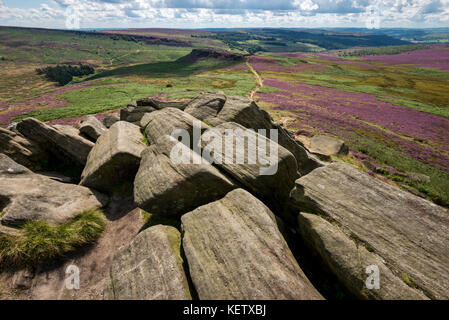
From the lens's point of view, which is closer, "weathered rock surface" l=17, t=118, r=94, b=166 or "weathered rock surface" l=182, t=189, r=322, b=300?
"weathered rock surface" l=182, t=189, r=322, b=300

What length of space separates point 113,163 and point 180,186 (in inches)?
263

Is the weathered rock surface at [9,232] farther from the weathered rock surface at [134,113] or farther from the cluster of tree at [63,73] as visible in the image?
the cluster of tree at [63,73]

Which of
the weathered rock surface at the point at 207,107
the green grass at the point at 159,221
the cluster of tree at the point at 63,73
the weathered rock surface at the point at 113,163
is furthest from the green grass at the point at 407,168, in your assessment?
the cluster of tree at the point at 63,73

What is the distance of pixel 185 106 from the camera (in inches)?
977

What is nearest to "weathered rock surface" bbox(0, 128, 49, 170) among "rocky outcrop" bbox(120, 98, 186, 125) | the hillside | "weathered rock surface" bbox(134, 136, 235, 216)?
the hillside

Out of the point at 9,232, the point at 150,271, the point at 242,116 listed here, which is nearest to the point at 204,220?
the point at 150,271

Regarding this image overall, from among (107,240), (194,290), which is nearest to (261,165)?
(194,290)

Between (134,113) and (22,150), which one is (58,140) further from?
(134,113)

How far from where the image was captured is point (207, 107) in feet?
71.4

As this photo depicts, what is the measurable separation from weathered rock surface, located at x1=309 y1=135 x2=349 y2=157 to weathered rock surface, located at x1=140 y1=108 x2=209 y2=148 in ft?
63.0

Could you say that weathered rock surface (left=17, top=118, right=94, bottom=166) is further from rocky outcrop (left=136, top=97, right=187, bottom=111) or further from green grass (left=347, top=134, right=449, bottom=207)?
green grass (left=347, top=134, right=449, bottom=207)

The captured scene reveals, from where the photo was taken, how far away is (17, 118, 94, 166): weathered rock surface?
17.9m

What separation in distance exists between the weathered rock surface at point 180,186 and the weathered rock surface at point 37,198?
4558 mm
